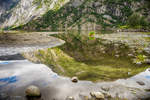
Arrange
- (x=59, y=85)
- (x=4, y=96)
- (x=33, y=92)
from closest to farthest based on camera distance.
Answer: (x=4, y=96), (x=33, y=92), (x=59, y=85)

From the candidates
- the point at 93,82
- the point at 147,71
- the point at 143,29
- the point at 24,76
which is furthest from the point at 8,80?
the point at 143,29

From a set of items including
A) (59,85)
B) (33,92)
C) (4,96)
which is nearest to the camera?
(4,96)

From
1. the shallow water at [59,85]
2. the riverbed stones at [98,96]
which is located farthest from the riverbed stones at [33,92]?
the riverbed stones at [98,96]

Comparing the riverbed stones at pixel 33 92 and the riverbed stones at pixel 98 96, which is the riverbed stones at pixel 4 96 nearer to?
the riverbed stones at pixel 33 92

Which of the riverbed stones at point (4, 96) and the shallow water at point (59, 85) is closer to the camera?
the riverbed stones at point (4, 96)

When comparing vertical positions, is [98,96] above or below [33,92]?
below

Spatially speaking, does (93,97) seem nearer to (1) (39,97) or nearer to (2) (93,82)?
(2) (93,82)

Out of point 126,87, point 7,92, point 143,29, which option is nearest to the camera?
point 7,92

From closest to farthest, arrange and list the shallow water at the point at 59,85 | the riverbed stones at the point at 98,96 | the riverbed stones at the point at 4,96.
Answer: the riverbed stones at the point at 4,96 → the riverbed stones at the point at 98,96 → the shallow water at the point at 59,85

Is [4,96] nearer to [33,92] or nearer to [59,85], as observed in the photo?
[33,92]

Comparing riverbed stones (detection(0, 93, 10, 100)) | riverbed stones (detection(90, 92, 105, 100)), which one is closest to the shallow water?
riverbed stones (detection(0, 93, 10, 100))

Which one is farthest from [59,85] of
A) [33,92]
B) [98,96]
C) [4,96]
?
[4,96]

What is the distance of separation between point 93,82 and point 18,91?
4284mm

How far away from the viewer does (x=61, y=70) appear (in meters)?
9.53
